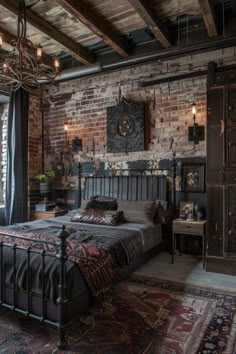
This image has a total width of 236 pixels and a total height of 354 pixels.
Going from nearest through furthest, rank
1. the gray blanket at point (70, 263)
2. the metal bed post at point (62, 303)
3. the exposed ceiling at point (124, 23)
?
the metal bed post at point (62, 303) → the gray blanket at point (70, 263) → the exposed ceiling at point (124, 23)

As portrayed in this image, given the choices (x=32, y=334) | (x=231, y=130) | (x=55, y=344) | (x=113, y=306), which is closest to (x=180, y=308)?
(x=113, y=306)

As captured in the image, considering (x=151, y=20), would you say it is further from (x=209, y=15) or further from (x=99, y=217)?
(x=99, y=217)

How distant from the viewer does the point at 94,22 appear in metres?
3.34

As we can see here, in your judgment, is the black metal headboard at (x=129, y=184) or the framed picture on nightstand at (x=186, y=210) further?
the black metal headboard at (x=129, y=184)

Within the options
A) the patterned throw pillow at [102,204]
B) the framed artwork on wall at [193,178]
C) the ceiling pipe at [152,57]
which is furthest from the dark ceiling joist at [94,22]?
the patterned throw pillow at [102,204]

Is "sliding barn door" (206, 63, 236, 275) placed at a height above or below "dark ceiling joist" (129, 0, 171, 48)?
below

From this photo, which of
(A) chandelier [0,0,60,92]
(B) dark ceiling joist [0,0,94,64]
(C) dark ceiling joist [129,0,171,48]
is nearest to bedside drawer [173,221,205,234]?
(A) chandelier [0,0,60,92]

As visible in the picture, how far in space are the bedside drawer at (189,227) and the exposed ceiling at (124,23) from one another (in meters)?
2.48

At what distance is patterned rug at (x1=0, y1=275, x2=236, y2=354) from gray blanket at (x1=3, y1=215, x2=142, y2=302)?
345 mm

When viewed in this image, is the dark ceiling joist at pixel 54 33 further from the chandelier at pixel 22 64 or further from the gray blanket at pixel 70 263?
the gray blanket at pixel 70 263

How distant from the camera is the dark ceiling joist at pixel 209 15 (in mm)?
2936

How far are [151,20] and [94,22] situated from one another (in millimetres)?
732

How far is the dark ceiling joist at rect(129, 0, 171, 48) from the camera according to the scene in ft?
9.68

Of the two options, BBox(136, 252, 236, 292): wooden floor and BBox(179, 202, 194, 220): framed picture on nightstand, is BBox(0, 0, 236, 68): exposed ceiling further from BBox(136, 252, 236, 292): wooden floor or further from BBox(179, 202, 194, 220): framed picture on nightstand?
BBox(136, 252, 236, 292): wooden floor
